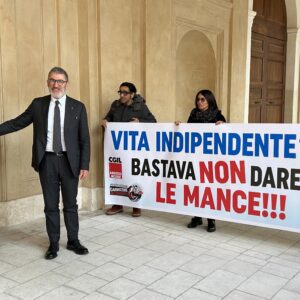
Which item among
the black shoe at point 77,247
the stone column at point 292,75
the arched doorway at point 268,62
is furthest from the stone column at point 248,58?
the black shoe at point 77,247

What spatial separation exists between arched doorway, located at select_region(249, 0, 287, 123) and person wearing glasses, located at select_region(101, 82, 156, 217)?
519cm

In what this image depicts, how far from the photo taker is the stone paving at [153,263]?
10.4 ft

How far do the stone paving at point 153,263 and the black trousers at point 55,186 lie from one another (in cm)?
32

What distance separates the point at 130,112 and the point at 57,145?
164cm

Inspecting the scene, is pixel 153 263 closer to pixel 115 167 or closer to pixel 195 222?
pixel 195 222

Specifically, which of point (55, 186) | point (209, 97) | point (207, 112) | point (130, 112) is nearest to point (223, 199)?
point (207, 112)

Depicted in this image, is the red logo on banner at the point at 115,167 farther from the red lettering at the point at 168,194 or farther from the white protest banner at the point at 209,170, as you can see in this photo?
the red lettering at the point at 168,194

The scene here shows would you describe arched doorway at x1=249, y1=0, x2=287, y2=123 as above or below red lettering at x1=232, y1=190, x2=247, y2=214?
above

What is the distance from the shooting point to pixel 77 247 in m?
3.96

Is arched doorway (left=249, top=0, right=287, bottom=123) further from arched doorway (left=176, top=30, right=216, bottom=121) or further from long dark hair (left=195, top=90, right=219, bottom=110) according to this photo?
long dark hair (left=195, top=90, right=219, bottom=110)

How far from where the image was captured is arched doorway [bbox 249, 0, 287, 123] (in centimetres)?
988

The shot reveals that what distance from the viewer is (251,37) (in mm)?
9625

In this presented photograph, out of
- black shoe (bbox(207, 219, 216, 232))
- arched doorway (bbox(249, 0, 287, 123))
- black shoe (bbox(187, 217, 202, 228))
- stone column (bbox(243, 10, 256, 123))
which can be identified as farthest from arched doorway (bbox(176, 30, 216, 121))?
black shoe (bbox(207, 219, 216, 232))

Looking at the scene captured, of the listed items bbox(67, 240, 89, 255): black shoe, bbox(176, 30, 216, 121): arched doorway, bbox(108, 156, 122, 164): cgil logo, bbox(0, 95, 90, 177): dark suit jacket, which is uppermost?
bbox(176, 30, 216, 121): arched doorway
